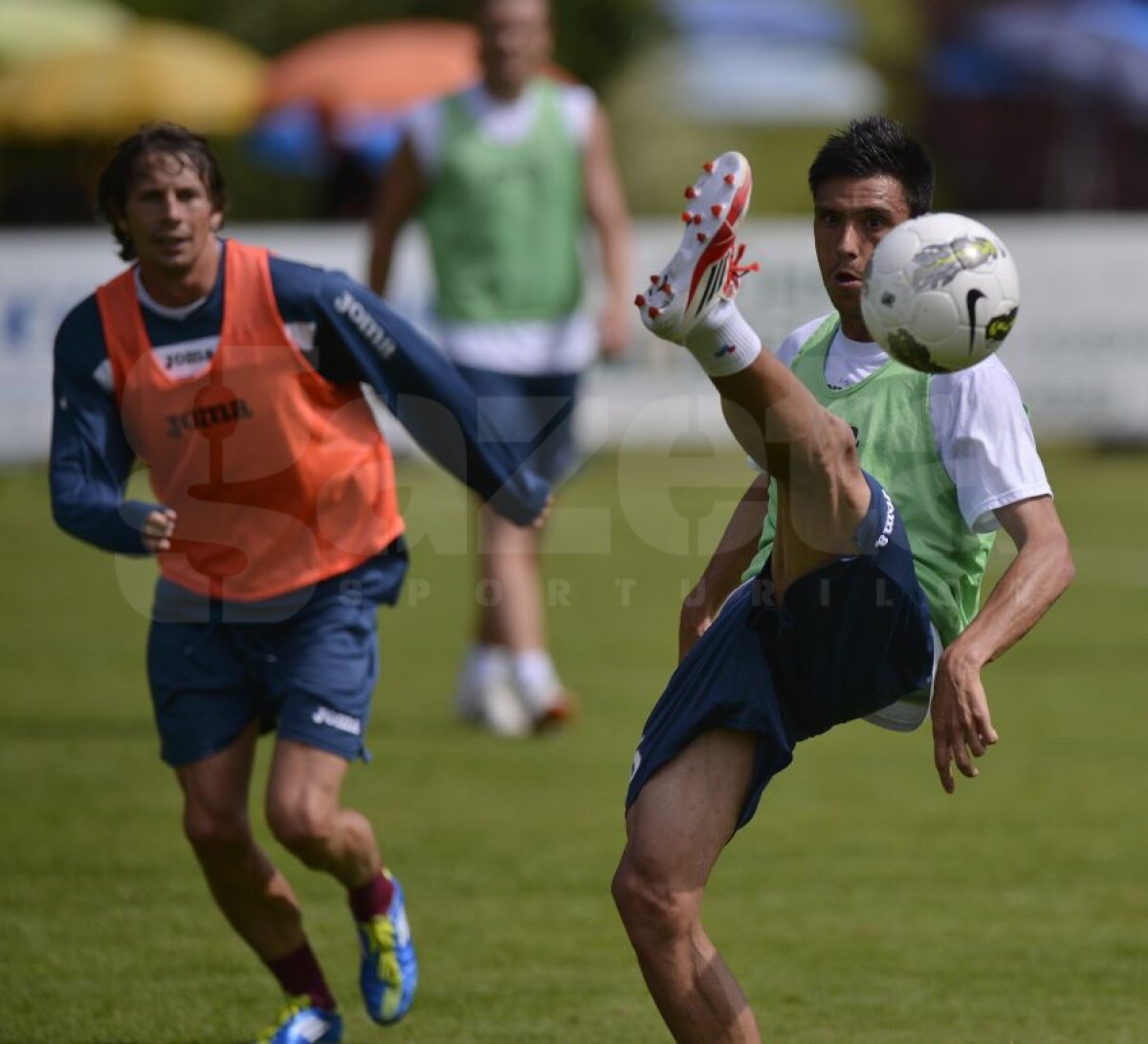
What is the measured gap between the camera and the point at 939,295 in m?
3.86

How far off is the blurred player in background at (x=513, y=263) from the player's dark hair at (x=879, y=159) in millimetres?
4381

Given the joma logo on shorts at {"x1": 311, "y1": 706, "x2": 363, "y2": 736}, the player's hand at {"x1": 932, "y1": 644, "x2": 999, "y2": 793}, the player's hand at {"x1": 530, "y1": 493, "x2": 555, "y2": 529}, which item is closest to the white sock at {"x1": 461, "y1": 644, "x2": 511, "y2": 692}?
the player's hand at {"x1": 530, "y1": 493, "x2": 555, "y2": 529}

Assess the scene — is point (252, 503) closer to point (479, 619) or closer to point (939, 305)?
point (939, 305)

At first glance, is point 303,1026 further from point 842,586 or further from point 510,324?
point 510,324

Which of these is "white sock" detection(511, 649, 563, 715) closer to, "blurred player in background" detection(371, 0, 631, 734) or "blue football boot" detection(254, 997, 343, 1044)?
"blurred player in background" detection(371, 0, 631, 734)

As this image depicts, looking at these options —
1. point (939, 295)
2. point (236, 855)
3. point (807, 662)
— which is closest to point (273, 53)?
point (236, 855)

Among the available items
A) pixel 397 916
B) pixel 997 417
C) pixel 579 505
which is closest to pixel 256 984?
pixel 397 916

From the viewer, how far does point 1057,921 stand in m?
6.06

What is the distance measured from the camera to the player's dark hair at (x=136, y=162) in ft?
17.4

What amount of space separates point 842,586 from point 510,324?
4.93m

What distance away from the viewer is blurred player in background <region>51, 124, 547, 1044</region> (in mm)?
5176

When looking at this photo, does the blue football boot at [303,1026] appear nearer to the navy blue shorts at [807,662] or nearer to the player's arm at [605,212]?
the navy blue shorts at [807,662]

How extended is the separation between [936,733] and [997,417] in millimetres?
636

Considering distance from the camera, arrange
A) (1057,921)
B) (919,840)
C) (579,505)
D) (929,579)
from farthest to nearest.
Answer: (579,505), (919,840), (1057,921), (929,579)
